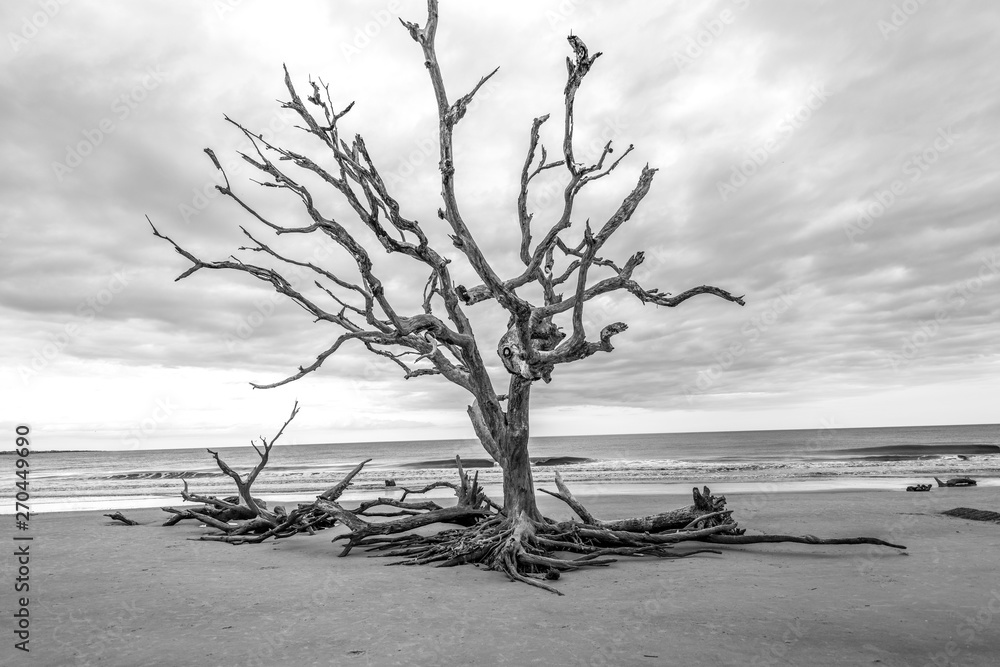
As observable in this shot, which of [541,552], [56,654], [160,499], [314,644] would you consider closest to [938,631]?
[541,552]

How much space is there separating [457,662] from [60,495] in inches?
1147

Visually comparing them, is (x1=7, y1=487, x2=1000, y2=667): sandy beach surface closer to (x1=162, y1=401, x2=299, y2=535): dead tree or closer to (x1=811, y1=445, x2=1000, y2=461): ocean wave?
(x1=162, y1=401, x2=299, y2=535): dead tree

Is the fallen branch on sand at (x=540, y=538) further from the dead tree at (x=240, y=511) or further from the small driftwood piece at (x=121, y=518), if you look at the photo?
the small driftwood piece at (x=121, y=518)

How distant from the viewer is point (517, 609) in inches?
221

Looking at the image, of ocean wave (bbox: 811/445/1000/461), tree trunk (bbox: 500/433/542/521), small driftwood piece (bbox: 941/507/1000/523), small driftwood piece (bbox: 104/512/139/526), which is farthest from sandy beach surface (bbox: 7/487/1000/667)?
ocean wave (bbox: 811/445/1000/461)

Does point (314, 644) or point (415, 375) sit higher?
point (415, 375)

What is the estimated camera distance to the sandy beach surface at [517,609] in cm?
439

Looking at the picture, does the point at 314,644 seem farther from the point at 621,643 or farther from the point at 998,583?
the point at 998,583

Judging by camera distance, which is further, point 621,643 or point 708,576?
point 708,576

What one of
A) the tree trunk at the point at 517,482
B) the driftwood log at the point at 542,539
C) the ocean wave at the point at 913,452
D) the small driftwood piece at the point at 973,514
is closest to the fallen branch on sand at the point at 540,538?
the driftwood log at the point at 542,539

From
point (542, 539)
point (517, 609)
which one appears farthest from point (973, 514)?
point (517, 609)

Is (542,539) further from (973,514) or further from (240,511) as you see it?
(973,514)

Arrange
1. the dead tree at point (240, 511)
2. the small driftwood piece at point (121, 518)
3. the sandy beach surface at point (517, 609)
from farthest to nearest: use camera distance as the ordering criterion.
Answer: the small driftwood piece at point (121, 518) → the dead tree at point (240, 511) → the sandy beach surface at point (517, 609)

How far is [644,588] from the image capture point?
21.0 feet
